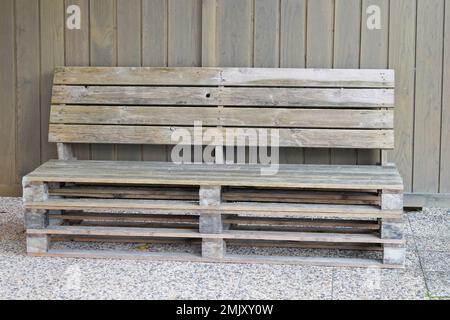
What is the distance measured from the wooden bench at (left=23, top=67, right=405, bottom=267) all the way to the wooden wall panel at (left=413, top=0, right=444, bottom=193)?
0.34 m

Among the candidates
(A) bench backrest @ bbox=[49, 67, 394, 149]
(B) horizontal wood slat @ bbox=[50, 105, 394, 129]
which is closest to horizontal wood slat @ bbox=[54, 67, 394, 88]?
(A) bench backrest @ bbox=[49, 67, 394, 149]

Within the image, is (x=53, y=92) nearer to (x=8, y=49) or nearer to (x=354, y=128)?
(x=8, y=49)

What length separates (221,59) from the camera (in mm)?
5125

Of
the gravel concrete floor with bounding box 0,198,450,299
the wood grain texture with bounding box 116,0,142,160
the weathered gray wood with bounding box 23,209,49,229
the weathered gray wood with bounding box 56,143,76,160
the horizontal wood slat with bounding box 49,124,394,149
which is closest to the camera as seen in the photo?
the gravel concrete floor with bounding box 0,198,450,299

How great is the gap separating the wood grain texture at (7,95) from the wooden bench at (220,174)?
1.81 ft

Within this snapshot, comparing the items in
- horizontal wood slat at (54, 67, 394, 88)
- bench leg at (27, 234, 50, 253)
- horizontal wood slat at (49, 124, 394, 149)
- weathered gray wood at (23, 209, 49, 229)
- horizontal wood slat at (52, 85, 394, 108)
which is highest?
horizontal wood slat at (54, 67, 394, 88)

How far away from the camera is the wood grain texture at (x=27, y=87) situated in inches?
208

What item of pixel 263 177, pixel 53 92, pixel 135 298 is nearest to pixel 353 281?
pixel 263 177

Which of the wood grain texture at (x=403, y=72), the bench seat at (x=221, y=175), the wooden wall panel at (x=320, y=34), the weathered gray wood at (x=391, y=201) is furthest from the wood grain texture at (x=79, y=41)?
the weathered gray wood at (x=391, y=201)

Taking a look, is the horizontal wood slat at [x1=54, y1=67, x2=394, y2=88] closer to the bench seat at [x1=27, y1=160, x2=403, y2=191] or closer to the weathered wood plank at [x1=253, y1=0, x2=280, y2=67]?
the weathered wood plank at [x1=253, y1=0, x2=280, y2=67]

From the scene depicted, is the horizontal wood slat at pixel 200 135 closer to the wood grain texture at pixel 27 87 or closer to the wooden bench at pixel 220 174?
the wooden bench at pixel 220 174

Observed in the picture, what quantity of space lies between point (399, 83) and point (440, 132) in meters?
0.41

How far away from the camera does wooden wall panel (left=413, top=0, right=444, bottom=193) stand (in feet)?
16.3

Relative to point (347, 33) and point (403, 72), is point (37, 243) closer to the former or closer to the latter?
point (347, 33)
